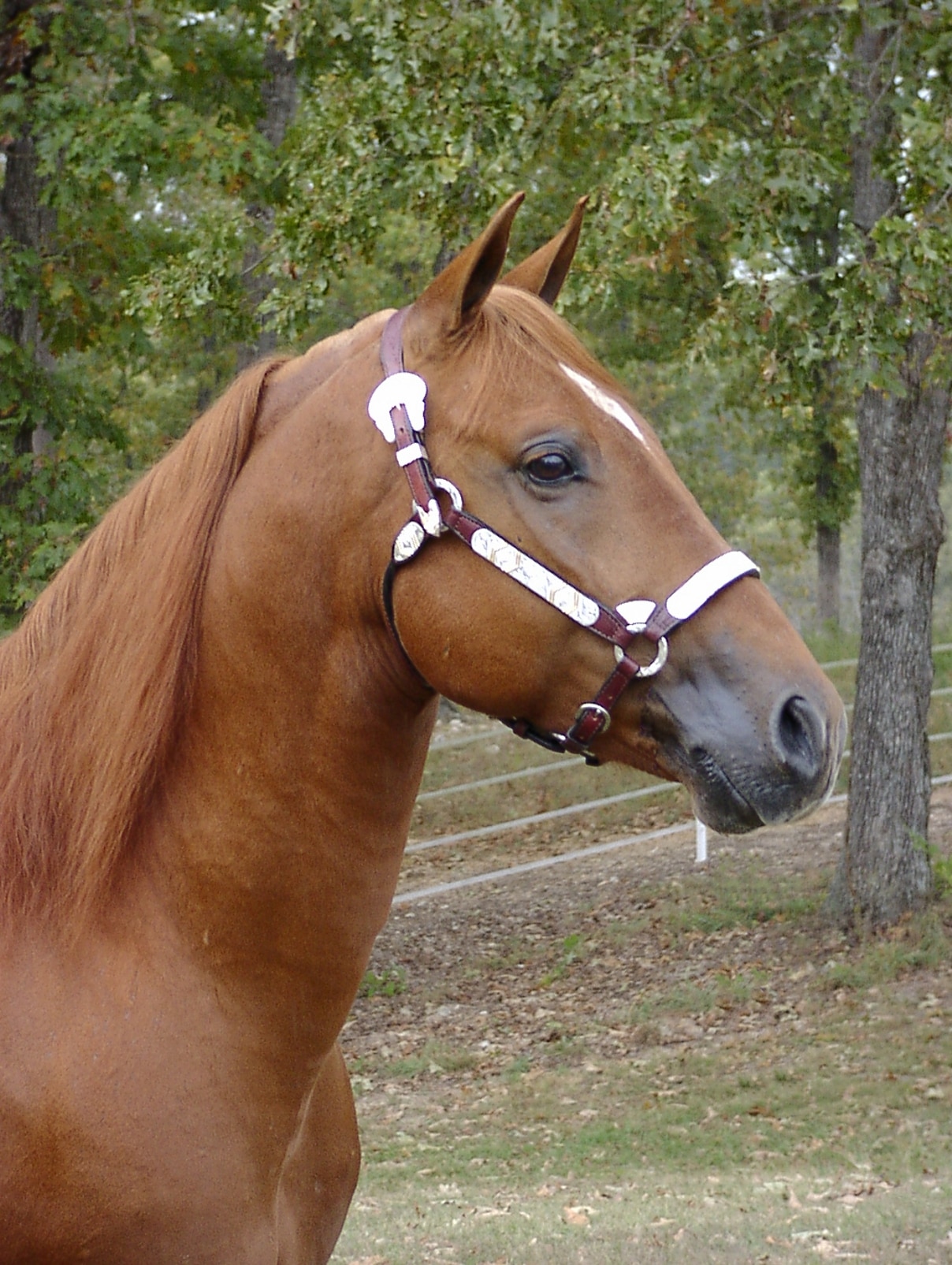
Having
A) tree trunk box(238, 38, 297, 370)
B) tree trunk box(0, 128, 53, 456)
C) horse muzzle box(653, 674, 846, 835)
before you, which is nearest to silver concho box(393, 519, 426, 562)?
horse muzzle box(653, 674, 846, 835)

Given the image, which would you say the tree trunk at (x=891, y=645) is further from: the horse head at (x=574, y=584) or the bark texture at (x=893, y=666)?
the horse head at (x=574, y=584)

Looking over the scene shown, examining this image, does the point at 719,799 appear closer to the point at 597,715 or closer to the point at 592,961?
the point at 597,715

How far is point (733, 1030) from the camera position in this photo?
8.48m

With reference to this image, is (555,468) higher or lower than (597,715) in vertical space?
higher

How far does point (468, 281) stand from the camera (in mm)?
2178

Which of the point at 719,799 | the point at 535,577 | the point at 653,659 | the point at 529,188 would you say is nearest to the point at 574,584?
the point at 535,577

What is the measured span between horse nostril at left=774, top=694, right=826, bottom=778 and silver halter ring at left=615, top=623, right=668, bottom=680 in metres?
0.19

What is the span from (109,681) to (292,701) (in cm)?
32

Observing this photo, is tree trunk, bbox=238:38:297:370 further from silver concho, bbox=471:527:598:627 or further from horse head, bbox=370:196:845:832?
silver concho, bbox=471:527:598:627

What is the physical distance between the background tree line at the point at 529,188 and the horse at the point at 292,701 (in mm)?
4816

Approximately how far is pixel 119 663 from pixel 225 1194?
905mm

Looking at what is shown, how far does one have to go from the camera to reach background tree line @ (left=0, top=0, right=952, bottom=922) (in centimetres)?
698

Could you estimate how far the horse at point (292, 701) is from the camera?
2066 millimetres

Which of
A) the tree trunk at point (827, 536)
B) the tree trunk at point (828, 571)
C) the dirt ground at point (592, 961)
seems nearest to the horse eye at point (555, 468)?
the dirt ground at point (592, 961)
